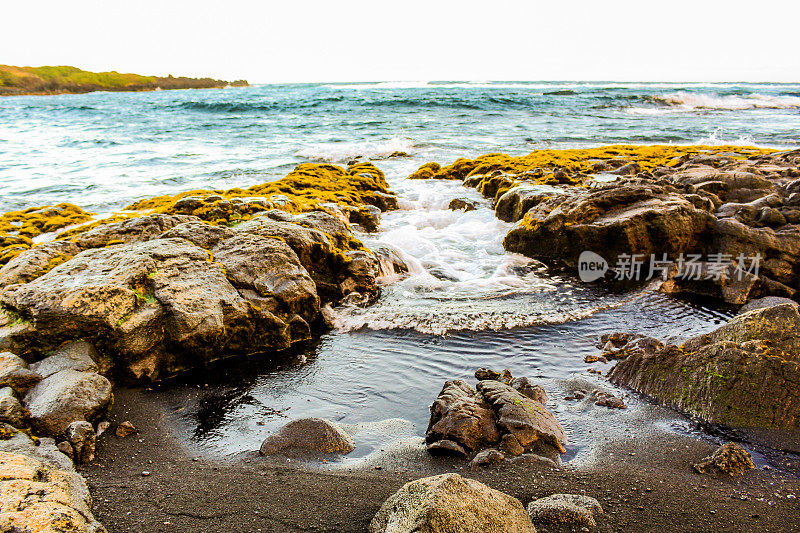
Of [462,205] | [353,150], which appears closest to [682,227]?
[462,205]

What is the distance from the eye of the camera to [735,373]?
4117 millimetres


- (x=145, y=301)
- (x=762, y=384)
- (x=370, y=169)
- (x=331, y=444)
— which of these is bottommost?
(x=331, y=444)

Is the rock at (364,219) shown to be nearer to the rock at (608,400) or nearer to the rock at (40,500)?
the rock at (608,400)

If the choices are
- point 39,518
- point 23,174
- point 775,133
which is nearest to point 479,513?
point 39,518

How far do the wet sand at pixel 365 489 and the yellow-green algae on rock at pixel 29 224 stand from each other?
5.80 metres

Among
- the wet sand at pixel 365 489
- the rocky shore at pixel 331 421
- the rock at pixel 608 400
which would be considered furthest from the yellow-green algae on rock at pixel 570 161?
the wet sand at pixel 365 489

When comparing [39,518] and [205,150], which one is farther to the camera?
[205,150]

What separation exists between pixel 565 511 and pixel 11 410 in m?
4.19

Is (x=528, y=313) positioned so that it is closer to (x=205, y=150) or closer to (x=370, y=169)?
(x=370, y=169)

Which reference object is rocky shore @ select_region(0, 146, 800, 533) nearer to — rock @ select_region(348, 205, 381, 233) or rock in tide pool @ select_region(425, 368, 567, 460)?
rock in tide pool @ select_region(425, 368, 567, 460)

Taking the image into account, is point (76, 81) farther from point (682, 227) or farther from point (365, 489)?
point (365, 489)

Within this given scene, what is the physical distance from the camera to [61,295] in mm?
4852

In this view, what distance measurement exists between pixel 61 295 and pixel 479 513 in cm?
476

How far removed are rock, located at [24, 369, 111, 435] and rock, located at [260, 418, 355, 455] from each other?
1.59m
